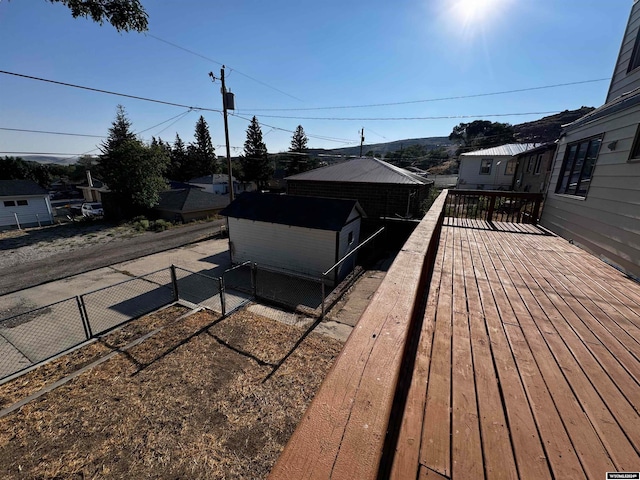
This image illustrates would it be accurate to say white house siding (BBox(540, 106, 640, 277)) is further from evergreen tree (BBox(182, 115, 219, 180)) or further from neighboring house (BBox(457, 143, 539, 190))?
evergreen tree (BBox(182, 115, 219, 180))

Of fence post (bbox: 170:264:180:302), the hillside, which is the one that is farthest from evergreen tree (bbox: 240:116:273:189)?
the hillside

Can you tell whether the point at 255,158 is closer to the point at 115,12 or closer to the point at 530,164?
the point at 530,164

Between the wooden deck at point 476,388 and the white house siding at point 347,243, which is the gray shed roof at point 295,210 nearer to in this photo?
the white house siding at point 347,243

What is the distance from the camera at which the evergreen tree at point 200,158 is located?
164ft

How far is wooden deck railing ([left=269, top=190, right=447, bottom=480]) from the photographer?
655 mm

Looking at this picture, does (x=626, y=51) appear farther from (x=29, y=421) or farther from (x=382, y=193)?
(x=29, y=421)

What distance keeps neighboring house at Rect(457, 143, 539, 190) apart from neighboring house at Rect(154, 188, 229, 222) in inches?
1031

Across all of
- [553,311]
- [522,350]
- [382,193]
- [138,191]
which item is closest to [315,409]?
[522,350]

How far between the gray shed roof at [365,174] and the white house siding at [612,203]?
928 centimetres

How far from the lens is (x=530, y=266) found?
3.98 m

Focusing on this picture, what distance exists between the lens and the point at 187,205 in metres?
22.8

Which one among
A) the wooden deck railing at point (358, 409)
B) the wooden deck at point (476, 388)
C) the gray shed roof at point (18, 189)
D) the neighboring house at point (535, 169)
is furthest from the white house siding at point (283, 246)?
the gray shed roof at point (18, 189)

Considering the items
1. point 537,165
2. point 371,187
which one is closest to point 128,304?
point 371,187

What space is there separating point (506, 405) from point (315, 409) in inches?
59.7
